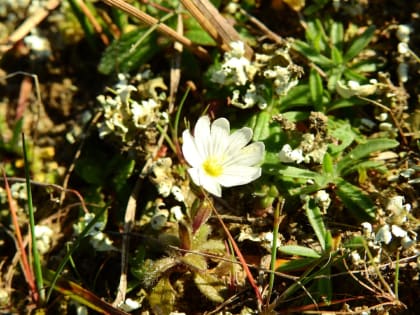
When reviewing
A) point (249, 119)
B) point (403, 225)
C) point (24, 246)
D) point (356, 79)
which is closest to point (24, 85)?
point (24, 246)

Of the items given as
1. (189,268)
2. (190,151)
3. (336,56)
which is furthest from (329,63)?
(189,268)

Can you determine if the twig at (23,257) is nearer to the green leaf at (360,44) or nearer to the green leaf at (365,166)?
the green leaf at (365,166)

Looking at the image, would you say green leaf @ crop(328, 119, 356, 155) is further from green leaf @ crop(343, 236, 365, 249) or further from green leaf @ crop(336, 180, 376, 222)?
green leaf @ crop(343, 236, 365, 249)

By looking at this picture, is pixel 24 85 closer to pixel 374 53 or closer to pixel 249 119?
pixel 249 119

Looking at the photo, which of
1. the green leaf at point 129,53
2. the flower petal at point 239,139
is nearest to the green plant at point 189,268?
the flower petal at point 239,139

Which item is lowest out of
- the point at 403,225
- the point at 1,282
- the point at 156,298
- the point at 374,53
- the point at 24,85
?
the point at 1,282

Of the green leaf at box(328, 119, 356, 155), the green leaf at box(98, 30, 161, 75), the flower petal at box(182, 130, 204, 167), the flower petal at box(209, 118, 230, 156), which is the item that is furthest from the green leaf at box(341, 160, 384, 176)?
the green leaf at box(98, 30, 161, 75)

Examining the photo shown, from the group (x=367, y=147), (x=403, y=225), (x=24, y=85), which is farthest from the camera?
(x=24, y=85)
